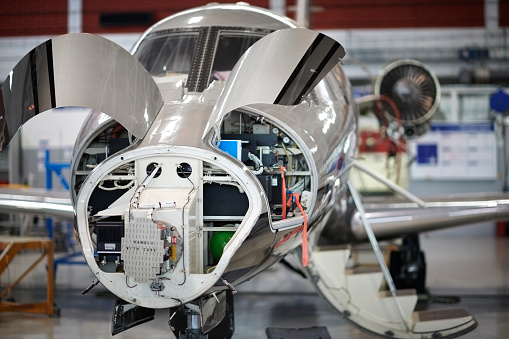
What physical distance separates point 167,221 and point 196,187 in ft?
1.43

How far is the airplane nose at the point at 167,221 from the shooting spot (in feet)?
15.8

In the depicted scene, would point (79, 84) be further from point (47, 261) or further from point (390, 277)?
point (47, 261)

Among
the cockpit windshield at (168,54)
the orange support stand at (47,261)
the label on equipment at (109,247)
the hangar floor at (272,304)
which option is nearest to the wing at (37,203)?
the orange support stand at (47,261)

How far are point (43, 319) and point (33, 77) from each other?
573 centimetres

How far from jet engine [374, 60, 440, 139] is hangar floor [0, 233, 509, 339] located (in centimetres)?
289

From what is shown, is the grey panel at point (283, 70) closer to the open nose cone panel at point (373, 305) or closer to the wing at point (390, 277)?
the wing at point (390, 277)

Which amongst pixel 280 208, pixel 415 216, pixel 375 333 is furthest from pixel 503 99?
pixel 280 208

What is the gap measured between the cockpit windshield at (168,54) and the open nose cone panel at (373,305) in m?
3.38

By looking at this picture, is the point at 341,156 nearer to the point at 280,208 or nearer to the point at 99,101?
the point at 280,208

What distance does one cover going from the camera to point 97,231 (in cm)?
512

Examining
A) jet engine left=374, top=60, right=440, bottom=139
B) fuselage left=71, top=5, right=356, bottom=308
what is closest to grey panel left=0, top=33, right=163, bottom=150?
fuselage left=71, top=5, right=356, bottom=308

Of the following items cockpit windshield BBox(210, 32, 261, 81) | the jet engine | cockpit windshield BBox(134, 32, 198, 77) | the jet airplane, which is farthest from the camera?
the jet engine

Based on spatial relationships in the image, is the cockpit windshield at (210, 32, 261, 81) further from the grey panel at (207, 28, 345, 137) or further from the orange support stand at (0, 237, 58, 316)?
the orange support stand at (0, 237, 58, 316)

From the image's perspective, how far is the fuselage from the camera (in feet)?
16.0
